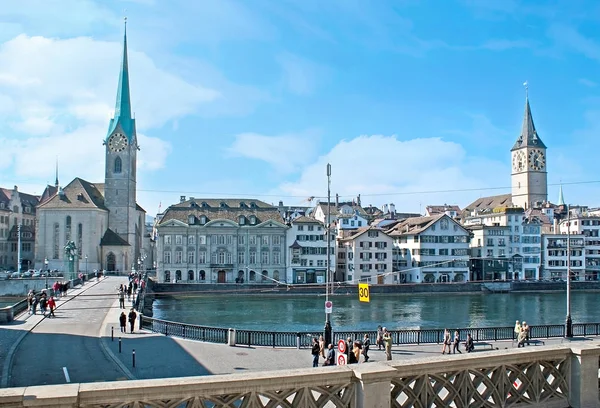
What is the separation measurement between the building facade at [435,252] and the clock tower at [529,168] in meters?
65.3

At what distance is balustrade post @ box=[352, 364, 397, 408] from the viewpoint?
22.0ft

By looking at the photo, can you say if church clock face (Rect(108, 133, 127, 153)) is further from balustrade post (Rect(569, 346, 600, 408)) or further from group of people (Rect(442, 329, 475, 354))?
balustrade post (Rect(569, 346, 600, 408))

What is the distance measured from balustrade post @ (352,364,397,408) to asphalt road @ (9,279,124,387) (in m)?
14.4

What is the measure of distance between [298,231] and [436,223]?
22.6 metres

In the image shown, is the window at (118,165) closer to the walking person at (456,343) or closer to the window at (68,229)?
the window at (68,229)

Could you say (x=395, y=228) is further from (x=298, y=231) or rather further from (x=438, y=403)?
(x=438, y=403)

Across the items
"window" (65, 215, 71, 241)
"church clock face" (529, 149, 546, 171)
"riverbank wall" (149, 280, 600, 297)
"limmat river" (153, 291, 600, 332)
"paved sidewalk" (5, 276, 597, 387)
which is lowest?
"limmat river" (153, 291, 600, 332)

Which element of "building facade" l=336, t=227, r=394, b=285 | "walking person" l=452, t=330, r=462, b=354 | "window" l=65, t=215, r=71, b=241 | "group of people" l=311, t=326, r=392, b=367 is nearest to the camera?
"group of people" l=311, t=326, r=392, b=367

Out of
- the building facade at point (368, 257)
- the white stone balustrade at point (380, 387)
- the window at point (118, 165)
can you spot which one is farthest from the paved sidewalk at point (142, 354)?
the window at point (118, 165)

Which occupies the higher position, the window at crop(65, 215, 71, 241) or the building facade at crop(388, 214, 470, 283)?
the window at crop(65, 215, 71, 241)

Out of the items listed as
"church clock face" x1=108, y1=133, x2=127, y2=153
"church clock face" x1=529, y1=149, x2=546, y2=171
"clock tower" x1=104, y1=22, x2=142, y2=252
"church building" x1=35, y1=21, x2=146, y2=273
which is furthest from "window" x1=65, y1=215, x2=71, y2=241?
"church clock face" x1=529, y1=149, x2=546, y2=171

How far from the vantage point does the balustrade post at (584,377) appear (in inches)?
317

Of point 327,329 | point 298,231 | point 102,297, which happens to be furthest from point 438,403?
point 298,231

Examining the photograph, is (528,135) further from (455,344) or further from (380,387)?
(380,387)
